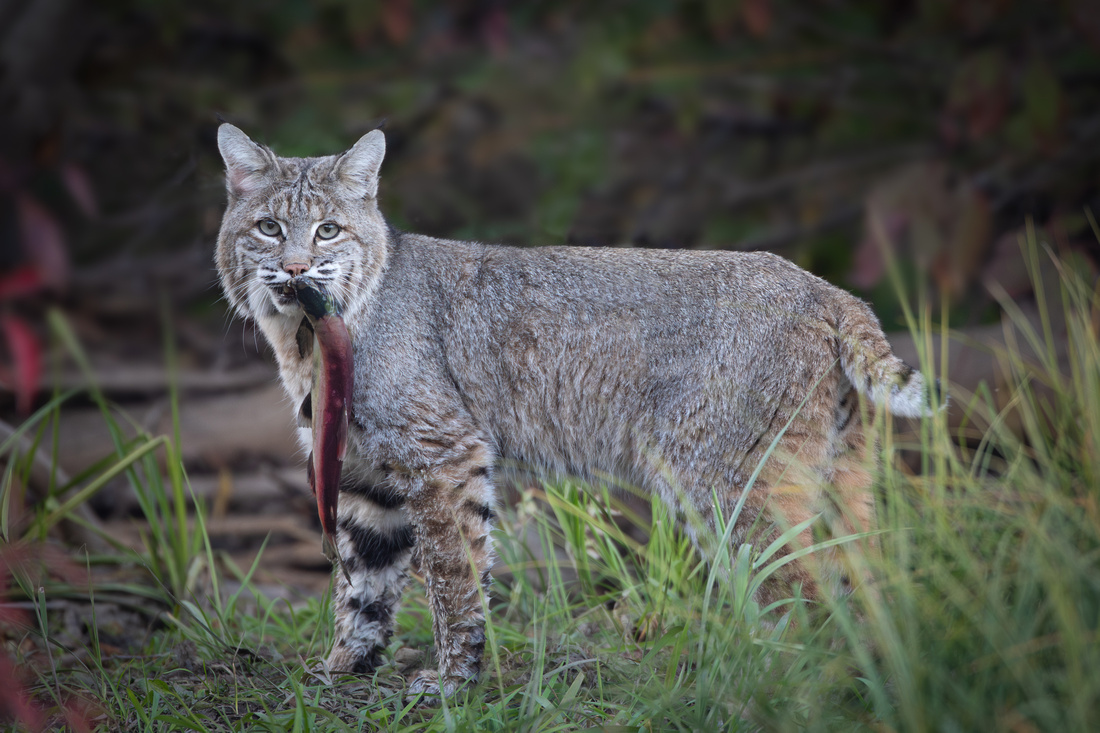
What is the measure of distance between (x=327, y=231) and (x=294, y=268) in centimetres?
28

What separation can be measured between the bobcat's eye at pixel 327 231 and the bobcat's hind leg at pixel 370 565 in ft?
3.13

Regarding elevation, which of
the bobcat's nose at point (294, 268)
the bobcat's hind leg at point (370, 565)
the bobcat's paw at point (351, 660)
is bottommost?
the bobcat's paw at point (351, 660)

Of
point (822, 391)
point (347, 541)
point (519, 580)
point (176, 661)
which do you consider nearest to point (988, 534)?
point (822, 391)

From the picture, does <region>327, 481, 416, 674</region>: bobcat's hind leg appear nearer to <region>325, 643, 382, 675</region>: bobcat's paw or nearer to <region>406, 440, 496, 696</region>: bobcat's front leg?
<region>325, 643, 382, 675</region>: bobcat's paw

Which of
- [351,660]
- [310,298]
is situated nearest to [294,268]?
[310,298]

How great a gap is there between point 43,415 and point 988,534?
11.6 ft

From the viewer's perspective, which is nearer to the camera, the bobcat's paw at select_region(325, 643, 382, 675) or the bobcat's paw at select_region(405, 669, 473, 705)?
the bobcat's paw at select_region(405, 669, 473, 705)

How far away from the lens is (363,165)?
152 inches

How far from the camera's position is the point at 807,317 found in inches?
143

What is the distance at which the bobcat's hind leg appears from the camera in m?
3.76

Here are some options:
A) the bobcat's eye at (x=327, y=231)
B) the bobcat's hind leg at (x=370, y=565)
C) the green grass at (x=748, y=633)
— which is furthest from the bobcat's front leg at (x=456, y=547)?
the bobcat's eye at (x=327, y=231)

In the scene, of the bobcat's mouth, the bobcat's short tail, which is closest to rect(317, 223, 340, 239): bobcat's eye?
the bobcat's mouth

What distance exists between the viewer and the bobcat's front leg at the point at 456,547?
11.2 ft

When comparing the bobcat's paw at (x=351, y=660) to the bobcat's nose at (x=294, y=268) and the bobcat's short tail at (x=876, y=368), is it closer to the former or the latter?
the bobcat's nose at (x=294, y=268)
